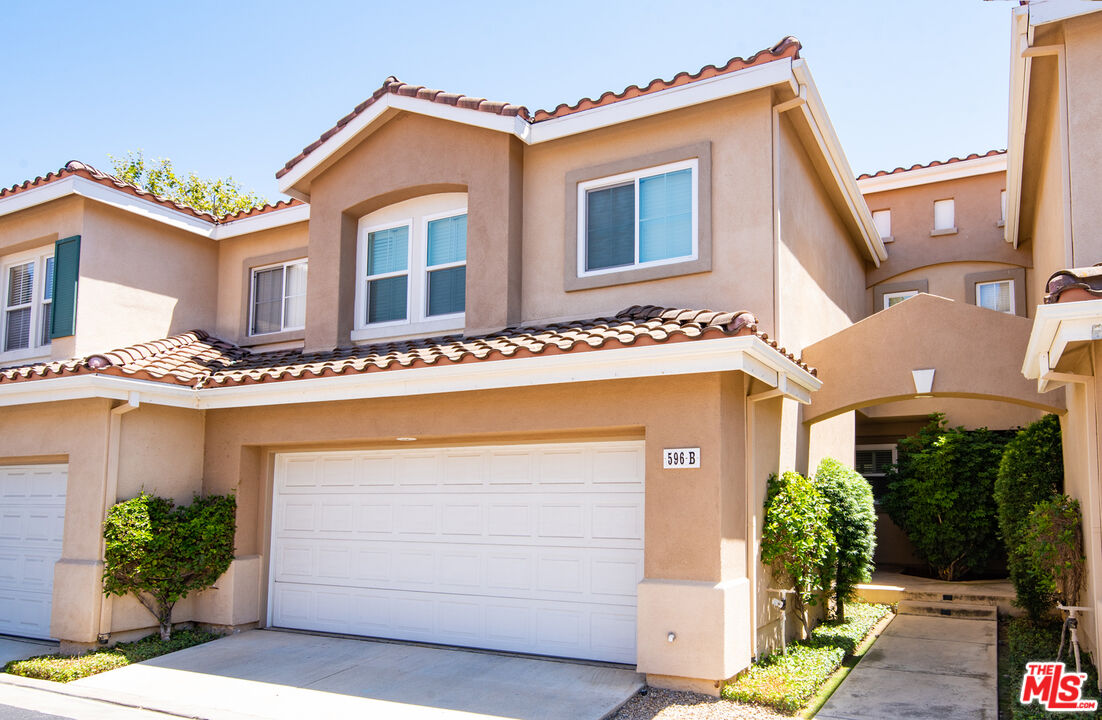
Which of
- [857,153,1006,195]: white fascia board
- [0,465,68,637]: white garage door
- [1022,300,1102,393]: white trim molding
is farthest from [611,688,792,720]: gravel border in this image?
[857,153,1006,195]: white fascia board

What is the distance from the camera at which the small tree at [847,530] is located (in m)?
11.1

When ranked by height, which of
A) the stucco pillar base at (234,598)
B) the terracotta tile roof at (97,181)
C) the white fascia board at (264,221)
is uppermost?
the terracotta tile roof at (97,181)

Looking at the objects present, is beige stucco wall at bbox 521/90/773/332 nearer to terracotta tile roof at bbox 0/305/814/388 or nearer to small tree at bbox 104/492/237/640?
terracotta tile roof at bbox 0/305/814/388

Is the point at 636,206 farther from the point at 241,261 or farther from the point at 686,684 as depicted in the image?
the point at 241,261

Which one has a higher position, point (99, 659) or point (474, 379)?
point (474, 379)

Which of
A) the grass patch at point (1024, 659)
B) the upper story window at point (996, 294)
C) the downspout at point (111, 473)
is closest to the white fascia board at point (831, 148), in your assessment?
the upper story window at point (996, 294)

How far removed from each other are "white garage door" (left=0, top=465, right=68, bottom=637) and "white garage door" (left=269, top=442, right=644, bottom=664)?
2.97 meters

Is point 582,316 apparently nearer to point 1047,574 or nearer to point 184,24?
point 1047,574

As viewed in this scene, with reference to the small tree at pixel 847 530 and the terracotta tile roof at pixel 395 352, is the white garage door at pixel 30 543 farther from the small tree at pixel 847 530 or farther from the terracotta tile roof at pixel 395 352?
the small tree at pixel 847 530

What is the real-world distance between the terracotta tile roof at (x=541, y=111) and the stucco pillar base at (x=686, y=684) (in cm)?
693

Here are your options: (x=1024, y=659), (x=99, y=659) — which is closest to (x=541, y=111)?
(x=99, y=659)

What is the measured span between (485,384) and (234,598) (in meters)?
4.99

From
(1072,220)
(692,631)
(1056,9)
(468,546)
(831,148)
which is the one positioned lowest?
(692,631)

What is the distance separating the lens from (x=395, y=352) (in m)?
10.7
